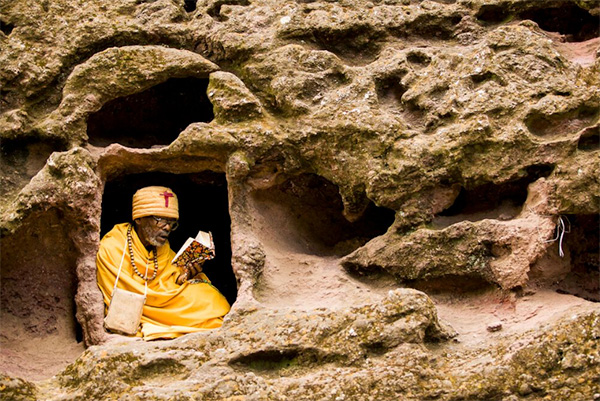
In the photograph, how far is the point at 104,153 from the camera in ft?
21.3

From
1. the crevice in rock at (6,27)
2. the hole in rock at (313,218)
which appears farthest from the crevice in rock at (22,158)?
the hole in rock at (313,218)

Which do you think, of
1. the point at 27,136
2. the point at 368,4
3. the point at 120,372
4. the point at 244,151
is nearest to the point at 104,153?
the point at 27,136

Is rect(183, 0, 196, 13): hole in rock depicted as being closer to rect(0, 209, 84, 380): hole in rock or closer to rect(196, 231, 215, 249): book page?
rect(196, 231, 215, 249): book page

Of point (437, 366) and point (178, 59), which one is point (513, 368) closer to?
point (437, 366)

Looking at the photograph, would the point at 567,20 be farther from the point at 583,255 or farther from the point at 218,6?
the point at 218,6

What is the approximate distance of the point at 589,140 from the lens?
591 cm

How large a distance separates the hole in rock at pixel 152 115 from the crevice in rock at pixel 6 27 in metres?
0.97

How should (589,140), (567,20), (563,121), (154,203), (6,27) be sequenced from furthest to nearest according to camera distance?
1. (6,27)
2. (567,20)
3. (154,203)
4. (563,121)
5. (589,140)

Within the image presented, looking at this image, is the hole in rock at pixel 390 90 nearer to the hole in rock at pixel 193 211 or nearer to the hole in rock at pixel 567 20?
the hole in rock at pixel 567 20

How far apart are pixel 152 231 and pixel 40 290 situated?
3.00 feet

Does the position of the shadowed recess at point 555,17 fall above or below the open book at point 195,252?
above

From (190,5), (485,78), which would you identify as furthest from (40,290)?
(485,78)

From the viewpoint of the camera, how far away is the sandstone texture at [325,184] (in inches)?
209

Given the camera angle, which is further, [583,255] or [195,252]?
[195,252]
